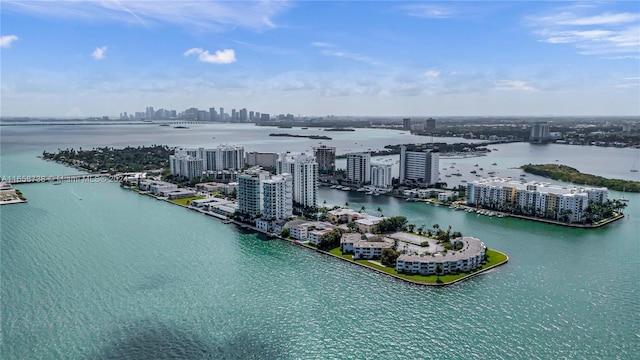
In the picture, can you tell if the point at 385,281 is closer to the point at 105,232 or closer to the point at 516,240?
the point at 516,240

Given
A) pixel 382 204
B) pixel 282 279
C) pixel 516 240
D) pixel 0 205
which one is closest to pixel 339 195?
pixel 382 204

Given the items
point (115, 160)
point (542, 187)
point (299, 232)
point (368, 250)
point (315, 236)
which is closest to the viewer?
point (368, 250)

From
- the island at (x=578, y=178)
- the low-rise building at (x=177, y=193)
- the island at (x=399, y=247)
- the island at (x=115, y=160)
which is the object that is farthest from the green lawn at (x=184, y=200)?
the island at (x=578, y=178)

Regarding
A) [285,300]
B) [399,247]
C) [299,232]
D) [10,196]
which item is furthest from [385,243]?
[10,196]

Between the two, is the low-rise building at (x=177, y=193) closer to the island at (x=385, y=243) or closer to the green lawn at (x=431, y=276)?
the island at (x=385, y=243)

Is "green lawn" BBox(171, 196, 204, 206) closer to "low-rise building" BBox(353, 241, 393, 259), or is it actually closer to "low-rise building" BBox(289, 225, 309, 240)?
"low-rise building" BBox(289, 225, 309, 240)

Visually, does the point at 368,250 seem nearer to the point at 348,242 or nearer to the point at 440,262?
the point at 348,242
